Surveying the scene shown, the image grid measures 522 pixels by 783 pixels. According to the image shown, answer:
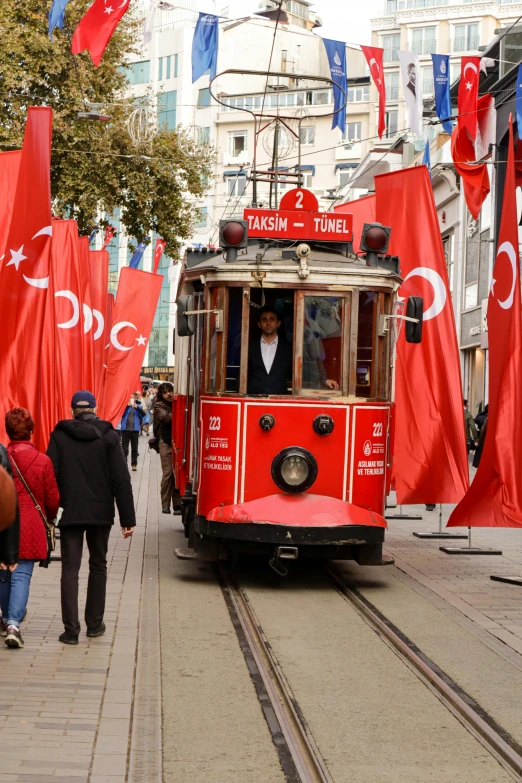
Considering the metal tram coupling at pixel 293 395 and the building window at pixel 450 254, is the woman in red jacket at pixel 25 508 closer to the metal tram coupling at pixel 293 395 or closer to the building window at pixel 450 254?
the metal tram coupling at pixel 293 395

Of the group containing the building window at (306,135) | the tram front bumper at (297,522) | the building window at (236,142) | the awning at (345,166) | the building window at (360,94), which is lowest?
the tram front bumper at (297,522)

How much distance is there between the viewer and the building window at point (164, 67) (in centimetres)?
8000

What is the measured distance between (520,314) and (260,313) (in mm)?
2448

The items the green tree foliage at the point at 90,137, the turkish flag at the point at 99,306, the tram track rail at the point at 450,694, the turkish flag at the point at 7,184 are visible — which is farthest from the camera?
the green tree foliage at the point at 90,137

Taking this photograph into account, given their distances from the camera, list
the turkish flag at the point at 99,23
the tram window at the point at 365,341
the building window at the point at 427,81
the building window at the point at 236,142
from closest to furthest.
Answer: the tram window at the point at 365,341
the turkish flag at the point at 99,23
the building window at the point at 427,81
the building window at the point at 236,142

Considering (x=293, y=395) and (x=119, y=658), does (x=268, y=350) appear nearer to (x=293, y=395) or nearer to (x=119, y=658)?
(x=293, y=395)

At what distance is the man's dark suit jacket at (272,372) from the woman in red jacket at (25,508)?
3.14m

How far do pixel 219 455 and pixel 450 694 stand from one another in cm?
451

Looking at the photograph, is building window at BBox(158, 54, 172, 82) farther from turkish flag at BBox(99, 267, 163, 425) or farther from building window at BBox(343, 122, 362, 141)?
turkish flag at BBox(99, 267, 163, 425)

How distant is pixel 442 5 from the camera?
3494 inches

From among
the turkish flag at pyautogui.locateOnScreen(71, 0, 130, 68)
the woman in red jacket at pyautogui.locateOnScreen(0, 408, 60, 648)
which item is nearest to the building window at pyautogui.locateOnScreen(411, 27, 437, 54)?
the turkish flag at pyautogui.locateOnScreen(71, 0, 130, 68)

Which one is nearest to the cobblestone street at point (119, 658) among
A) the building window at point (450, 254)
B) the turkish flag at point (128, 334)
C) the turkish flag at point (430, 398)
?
the turkish flag at point (430, 398)

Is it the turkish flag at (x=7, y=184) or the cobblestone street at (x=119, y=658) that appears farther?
the turkish flag at (x=7, y=184)

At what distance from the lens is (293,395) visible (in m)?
11.5
